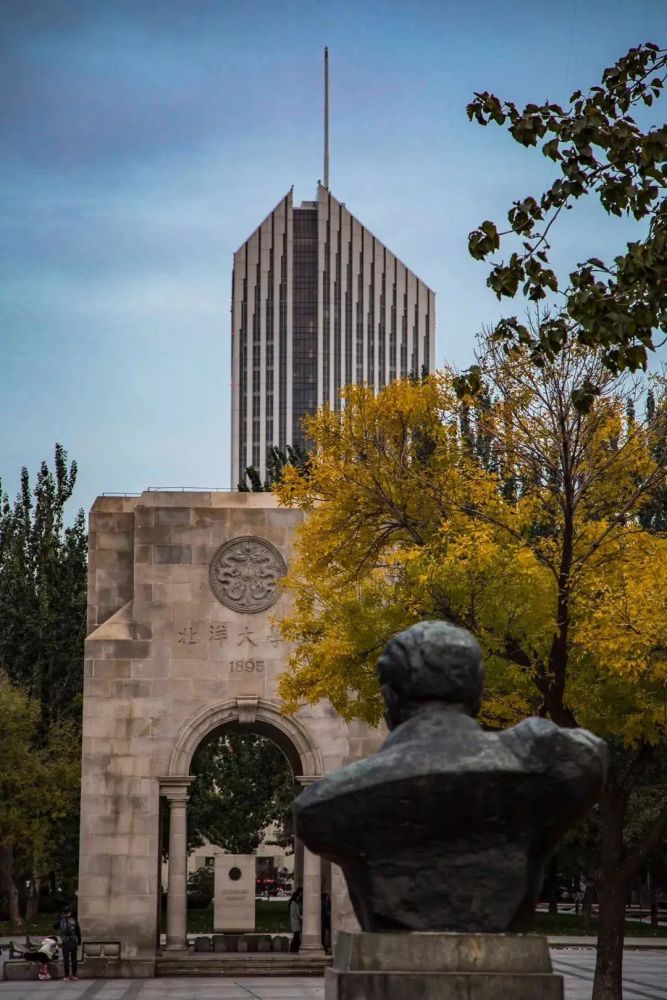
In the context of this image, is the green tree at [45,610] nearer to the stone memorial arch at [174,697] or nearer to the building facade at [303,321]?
the stone memorial arch at [174,697]

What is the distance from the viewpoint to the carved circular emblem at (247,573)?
27.8 metres

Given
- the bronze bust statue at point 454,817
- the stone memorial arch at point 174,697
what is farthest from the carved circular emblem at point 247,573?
the bronze bust statue at point 454,817

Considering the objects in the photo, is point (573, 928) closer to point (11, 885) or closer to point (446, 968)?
point (11, 885)

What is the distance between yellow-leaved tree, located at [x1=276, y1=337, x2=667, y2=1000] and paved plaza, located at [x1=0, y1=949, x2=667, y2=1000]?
4.32m

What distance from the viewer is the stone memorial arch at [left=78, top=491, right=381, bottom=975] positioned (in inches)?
1051

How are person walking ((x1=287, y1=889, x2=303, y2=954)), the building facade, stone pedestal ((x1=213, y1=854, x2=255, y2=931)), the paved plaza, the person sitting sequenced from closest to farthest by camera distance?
1. the paved plaza
2. the person sitting
3. person walking ((x1=287, y1=889, x2=303, y2=954))
4. stone pedestal ((x1=213, y1=854, x2=255, y2=931))
5. the building facade

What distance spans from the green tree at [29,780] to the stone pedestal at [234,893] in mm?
9124

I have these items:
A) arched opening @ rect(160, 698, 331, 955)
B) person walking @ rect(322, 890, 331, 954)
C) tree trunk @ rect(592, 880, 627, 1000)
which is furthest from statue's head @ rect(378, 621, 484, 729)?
person walking @ rect(322, 890, 331, 954)

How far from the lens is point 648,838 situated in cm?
1858

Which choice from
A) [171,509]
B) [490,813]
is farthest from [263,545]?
[490,813]

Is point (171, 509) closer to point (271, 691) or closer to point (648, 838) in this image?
point (271, 691)

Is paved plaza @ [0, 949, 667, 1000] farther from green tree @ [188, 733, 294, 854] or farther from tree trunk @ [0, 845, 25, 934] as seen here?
green tree @ [188, 733, 294, 854]

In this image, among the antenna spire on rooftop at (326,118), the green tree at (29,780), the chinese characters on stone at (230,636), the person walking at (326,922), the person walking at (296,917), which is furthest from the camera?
the antenna spire on rooftop at (326,118)

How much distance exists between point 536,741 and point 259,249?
144 meters
